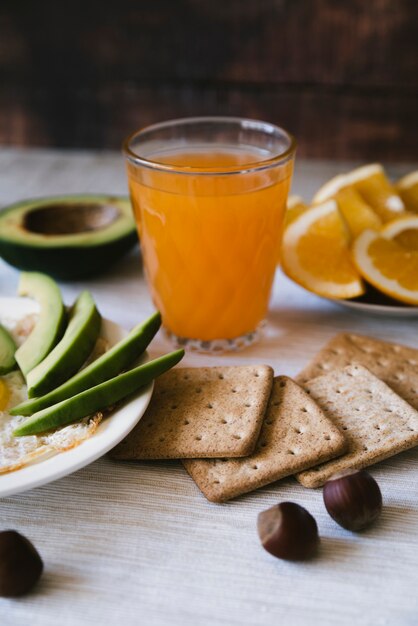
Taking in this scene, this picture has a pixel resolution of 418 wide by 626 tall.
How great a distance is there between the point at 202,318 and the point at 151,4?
1.61 meters

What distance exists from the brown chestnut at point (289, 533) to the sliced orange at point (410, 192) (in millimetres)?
963

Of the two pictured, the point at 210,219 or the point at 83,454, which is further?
the point at 210,219

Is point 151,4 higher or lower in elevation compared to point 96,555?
higher

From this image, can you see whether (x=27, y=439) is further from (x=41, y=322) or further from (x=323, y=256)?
(x=323, y=256)

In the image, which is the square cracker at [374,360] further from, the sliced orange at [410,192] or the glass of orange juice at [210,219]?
the sliced orange at [410,192]

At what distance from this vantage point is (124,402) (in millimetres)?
1079

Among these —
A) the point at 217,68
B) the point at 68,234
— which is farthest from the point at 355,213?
the point at 217,68

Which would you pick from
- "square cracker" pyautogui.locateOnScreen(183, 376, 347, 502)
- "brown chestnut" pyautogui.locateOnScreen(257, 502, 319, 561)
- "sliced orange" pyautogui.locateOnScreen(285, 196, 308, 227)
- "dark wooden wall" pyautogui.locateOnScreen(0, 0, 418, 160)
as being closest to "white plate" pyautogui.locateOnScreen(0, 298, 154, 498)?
"square cracker" pyautogui.locateOnScreen(183, 376, 347, 502)

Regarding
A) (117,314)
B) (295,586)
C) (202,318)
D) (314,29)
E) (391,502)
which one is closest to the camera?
(295,586)


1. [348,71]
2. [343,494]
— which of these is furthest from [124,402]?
[348,71]

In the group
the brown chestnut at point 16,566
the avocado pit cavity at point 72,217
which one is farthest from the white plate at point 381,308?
the brown chestnut at point 16,566

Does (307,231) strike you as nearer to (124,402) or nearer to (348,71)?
(124,402)

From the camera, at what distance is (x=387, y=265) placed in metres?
1.44

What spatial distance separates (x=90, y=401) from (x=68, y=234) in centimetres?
81
